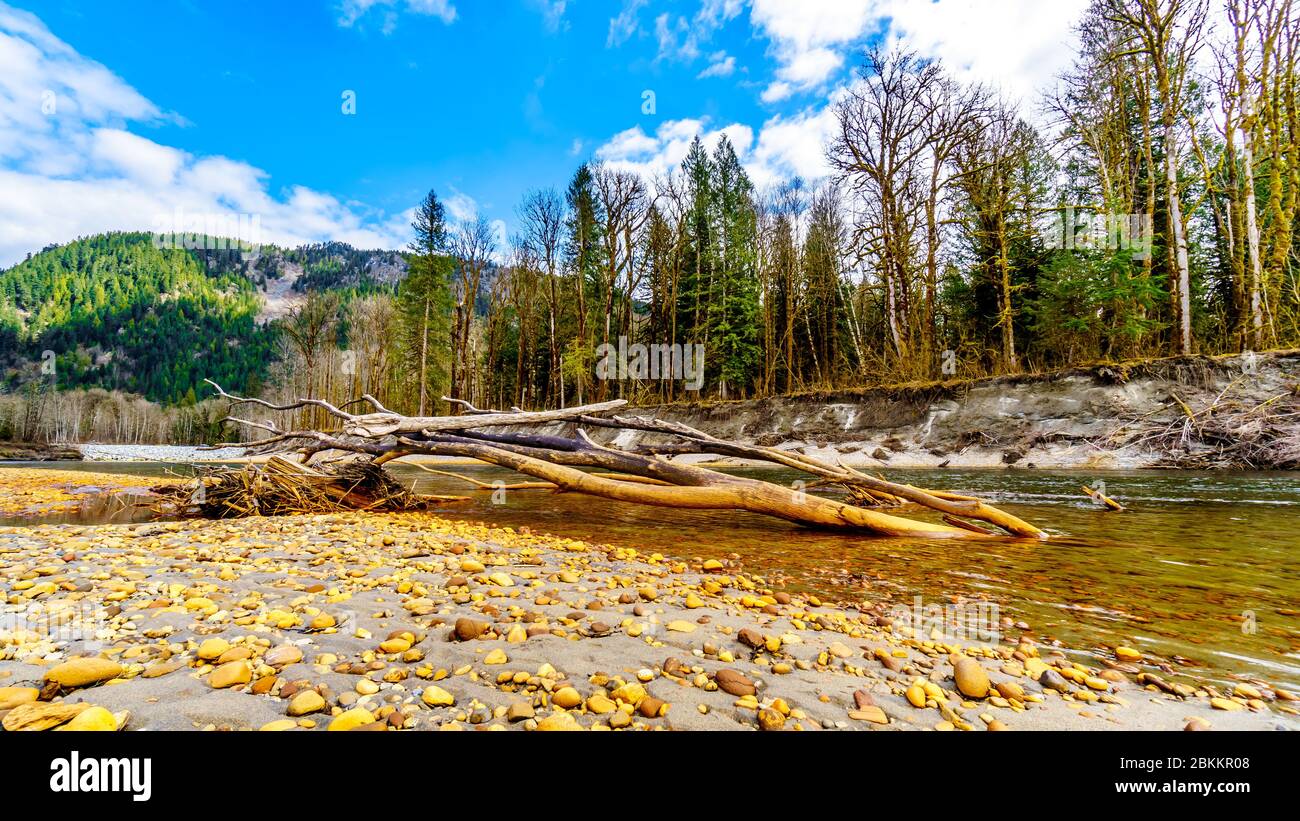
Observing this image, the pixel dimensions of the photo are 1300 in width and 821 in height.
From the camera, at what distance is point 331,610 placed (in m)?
2.78

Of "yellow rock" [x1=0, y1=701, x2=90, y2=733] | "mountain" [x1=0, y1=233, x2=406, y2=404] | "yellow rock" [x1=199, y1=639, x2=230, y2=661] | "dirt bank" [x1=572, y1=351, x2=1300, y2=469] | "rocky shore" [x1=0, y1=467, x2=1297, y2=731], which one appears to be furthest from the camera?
"mountain" [x1=0, y1=233, x2=406, y2=404]

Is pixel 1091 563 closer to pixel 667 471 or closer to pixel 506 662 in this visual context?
pixel 667 471

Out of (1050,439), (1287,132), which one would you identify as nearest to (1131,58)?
(1287,132)

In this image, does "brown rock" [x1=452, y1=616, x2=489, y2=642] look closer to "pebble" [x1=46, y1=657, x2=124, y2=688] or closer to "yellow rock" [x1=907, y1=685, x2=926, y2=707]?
"pebble" [x1=46, y1=657, x2=124, y2=688]

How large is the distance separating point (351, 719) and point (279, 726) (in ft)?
0.75

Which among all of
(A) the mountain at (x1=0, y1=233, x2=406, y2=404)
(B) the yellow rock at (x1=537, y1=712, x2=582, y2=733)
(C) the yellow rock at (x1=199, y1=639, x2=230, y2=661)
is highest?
(A) the mountain at (x1=0, y1=233, x2=406, y2=404)

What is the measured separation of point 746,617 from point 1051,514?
259 inches

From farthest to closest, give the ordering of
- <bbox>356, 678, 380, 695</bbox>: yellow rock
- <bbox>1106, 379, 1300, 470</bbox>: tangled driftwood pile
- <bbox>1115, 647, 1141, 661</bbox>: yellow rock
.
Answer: <bbox>1106, 379, 1300, 470</bbox>: tangled driftwood pile, <bbox>1115, 647, 1141, 661</bbox>: yellow rock, <bbox>356, 678, 380, 695</bbox>: yellow rock

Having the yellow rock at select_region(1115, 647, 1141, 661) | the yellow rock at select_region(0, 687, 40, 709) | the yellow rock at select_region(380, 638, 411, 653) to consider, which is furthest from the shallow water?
the yellow rock at select_region(0, 687, 40, 709)

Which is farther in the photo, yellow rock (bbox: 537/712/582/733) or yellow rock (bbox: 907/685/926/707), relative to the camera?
yellow rock (bbox: 907/685/926/707)

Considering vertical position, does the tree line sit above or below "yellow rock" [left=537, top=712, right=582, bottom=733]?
above

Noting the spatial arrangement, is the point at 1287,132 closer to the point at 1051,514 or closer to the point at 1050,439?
the point at 1050,439

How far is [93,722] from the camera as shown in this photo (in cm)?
142

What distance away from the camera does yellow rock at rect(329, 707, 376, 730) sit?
4.91ft
